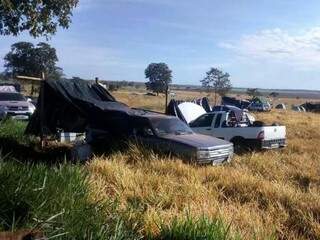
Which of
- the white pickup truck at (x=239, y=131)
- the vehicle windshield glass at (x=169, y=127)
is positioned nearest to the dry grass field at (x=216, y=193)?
the vehicle windshield glass at (x=169, y=127)

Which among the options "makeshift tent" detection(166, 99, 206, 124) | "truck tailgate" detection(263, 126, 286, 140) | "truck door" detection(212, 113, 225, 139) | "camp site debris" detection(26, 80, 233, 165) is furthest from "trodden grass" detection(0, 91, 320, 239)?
"makeshift tent" detection(166, 99, 206, 124)

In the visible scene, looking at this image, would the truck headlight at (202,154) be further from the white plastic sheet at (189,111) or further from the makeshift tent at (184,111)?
the white plastic sheet at (189,111)

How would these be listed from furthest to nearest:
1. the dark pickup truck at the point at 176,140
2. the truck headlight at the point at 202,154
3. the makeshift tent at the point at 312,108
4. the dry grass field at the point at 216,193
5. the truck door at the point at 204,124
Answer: the makeshift tent at the point at 312,108 < the truck door at the point at 204,124 < the dark pickup truck at the point at 176,140 < the truck headlight at the point at 202,154 < the dry grass field at the point at 216,193

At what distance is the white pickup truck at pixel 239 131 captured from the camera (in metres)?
18.9

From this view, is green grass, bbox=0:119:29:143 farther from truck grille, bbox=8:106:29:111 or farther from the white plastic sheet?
the white plastic sheet

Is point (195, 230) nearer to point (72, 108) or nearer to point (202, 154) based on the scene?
point (202, 154)

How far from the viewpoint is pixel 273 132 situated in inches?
753

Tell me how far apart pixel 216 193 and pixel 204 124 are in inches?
403

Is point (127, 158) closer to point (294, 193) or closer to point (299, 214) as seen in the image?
point (294, 193)

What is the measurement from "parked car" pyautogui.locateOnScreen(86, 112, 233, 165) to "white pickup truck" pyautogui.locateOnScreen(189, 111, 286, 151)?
3.39 meters

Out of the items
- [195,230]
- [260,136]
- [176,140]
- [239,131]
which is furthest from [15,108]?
[195,230]

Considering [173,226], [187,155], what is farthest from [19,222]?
[187,155]

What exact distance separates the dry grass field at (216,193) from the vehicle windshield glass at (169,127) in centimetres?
160

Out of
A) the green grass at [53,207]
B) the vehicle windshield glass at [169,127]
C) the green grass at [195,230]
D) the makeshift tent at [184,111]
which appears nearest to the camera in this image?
the green grass at [53,207]
